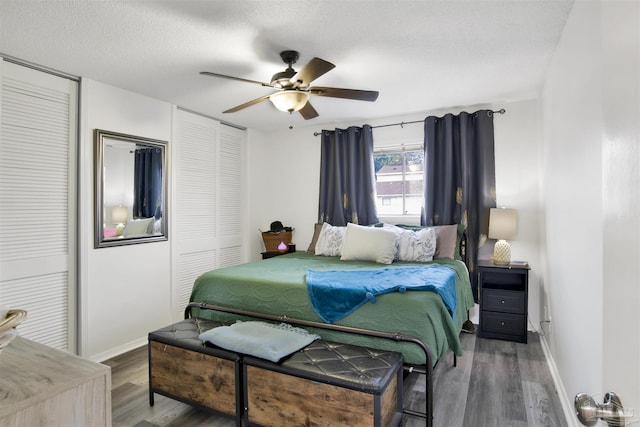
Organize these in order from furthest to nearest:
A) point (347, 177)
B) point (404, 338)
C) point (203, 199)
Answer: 1. point (347, 177)
2. point (203, 199)
3. point (404, 338)

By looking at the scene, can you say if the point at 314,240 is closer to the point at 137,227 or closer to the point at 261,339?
the point at 137,227

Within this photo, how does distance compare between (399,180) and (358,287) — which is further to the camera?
(399,180)

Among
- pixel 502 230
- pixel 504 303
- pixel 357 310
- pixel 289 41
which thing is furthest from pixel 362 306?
pixel 502 230

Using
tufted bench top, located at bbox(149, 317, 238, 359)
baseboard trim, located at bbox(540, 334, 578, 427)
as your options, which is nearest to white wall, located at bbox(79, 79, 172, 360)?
tufted bench top, located at bbox(149, 317, 238, 359)

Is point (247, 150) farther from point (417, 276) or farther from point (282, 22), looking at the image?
point (417, 276)

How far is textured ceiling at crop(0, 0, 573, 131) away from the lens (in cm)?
192

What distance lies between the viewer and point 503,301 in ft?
10.7

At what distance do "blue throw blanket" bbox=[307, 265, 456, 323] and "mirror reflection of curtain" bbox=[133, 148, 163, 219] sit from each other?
1869 millimetres

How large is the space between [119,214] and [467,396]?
3.24 metres

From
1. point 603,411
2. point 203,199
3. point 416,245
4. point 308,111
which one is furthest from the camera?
point 203,199

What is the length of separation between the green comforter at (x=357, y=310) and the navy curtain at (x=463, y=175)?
2.42 ft

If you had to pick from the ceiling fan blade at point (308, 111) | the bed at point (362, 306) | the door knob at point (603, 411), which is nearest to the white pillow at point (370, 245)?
the bed at point (362, 306)

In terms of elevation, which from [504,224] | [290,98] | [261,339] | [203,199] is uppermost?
[290,98]

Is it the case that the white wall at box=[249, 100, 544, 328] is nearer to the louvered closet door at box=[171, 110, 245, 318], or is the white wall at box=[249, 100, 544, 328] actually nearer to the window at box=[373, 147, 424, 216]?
the window at box=[373, 147, 424, 216]
